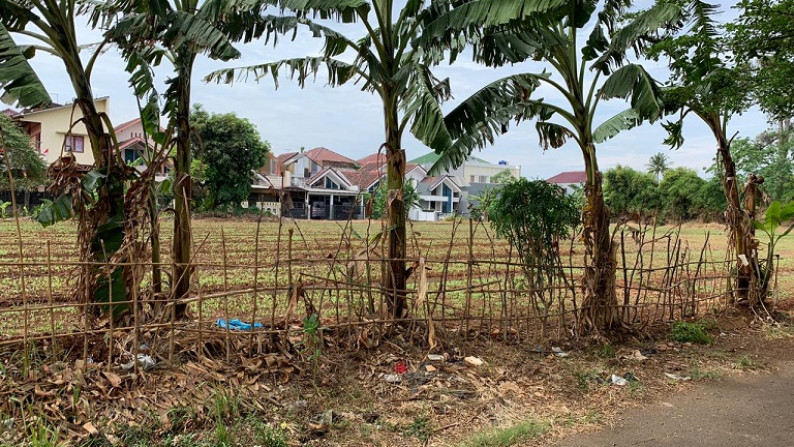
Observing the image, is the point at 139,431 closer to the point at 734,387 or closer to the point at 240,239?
the point at 734,387

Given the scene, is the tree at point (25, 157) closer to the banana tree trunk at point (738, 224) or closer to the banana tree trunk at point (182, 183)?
the banana tree trunk at point (182, 183)

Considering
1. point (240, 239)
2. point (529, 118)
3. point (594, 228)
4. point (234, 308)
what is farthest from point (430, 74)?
point (240, 239)

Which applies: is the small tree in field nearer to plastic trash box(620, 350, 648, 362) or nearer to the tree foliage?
the tree foliage

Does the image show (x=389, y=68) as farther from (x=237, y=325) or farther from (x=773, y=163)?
(x=773, y=163)

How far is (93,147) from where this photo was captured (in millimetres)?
4879

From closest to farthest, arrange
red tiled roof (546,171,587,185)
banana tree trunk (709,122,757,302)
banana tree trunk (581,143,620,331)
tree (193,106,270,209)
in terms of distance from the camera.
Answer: banana tree trunk (581,143,620,331) → banana tree trunk (709,122,757,302) → tree (193,106,270,209) → red tiled roof (546,171,587,185)

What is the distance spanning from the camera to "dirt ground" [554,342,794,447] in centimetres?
386

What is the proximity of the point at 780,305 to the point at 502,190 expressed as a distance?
5.93 metres

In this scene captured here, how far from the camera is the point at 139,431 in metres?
3.56

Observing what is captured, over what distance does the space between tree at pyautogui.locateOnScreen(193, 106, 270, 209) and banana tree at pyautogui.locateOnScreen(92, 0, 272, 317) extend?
26.7 meters

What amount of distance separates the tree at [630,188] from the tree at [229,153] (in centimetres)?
2639

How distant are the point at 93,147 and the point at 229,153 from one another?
1095 inches

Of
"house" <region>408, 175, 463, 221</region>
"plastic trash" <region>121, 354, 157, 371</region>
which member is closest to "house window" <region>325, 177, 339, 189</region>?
"house" <region>408, 175, 463, 221</region>

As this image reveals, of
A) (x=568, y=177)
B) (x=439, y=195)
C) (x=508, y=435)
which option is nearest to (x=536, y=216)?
(x=508, y=435)
